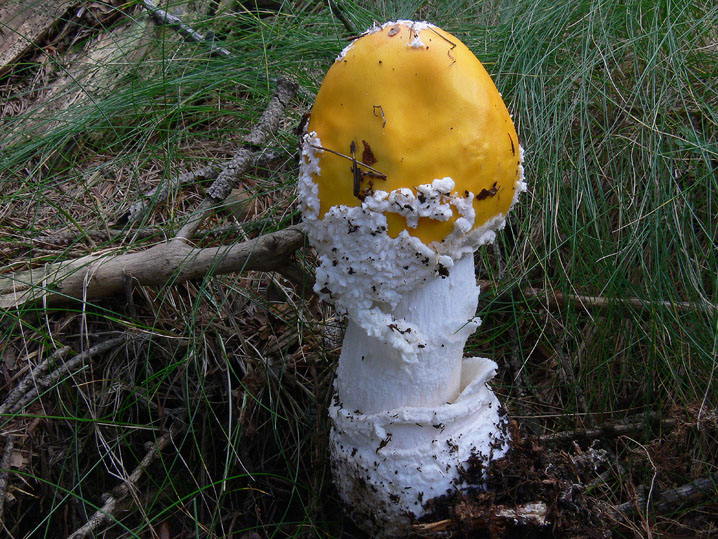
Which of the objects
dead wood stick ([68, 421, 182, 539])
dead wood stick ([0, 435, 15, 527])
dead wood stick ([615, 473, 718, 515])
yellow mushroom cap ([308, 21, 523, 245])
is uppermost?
yellow mushroom cap ([308, 21, 523, 245])

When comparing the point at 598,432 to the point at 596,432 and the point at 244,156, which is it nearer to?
the point at 596,432

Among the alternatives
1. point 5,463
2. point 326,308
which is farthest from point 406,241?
point 5,463

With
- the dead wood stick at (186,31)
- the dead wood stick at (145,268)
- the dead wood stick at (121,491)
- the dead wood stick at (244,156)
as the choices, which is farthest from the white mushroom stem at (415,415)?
the dead wood stick at (186,31)

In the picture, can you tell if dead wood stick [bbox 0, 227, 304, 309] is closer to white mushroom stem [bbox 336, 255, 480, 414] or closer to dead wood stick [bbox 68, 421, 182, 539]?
white mushroom stem [bbox 336, 255, 480, 414]

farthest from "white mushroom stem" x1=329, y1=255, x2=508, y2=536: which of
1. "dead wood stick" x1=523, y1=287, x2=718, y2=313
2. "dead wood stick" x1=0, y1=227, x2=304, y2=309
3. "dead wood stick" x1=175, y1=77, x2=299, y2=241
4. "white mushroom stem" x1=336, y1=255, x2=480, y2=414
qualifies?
"dead wood stick" x1=175, y1=77, x2=299, y2=241

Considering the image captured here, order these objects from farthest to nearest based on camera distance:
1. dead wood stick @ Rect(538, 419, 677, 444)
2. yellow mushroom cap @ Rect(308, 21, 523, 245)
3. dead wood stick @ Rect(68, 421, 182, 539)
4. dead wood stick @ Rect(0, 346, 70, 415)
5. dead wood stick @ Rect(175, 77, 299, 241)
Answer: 1. dead wood stick @ Rect(175, 77, 299, 241)
2. dead wood stick @ Rect(538, 419, 677, 444)
3. dead wood stick @ Rect(0, 346, 70, 415)
4. dead wood stick @ Rect(68, 421, 182, 539)
5. yellow mushroom cap @ Rect(308, 21, 523, 245)

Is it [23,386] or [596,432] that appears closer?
[23,386]
